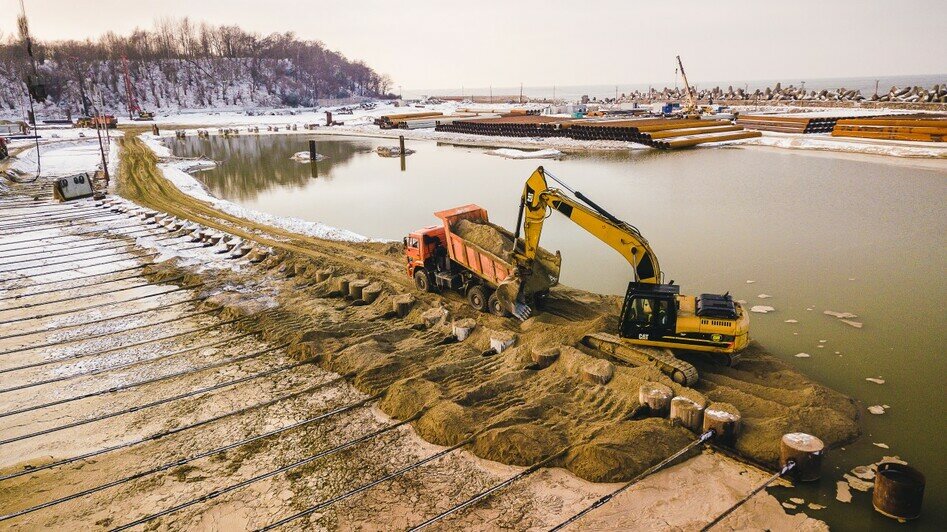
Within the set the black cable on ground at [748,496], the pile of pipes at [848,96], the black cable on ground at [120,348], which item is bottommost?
the black cable on ground at [748,496]

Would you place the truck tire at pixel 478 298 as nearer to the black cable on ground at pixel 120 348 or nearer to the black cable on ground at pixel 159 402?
the black cable on ground at pixel 159 402

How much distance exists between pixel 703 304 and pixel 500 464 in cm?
500

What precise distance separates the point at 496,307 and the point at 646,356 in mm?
4133

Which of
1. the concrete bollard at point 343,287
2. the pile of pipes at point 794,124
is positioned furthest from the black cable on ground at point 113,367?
the pile of pipes at point 794,124

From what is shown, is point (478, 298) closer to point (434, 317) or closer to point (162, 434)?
point (434, 317)

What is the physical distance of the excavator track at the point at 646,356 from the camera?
9.71 metres

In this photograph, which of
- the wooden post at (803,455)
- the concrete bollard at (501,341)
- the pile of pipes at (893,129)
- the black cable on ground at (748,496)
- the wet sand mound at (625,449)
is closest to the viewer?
the black cable on ground at (748,496)

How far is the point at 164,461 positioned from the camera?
325 inches

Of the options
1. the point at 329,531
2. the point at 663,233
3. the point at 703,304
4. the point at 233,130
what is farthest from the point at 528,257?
the point at 233,130

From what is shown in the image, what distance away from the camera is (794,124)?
2040 inches

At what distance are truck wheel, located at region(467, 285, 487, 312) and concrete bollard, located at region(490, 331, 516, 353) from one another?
2.05m

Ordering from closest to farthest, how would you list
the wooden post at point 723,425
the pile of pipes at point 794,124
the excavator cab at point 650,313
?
the wooden post at point 723,425
the excavator cab at point 650,313
the pile of pipes at point 794,124

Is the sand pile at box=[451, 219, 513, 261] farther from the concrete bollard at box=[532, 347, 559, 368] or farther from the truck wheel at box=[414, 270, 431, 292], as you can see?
the concrete bollard at box=[532, 347, 559, 368]

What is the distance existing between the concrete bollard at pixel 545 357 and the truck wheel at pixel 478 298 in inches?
124
